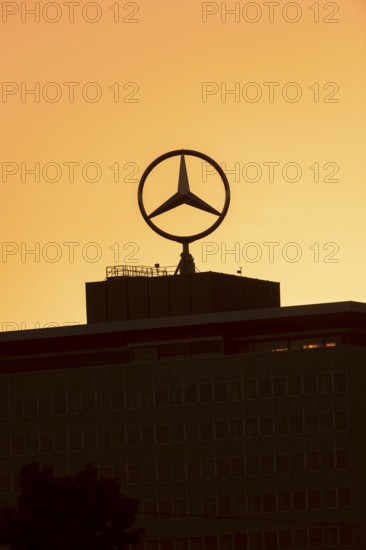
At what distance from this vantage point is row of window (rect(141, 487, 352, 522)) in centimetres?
16912

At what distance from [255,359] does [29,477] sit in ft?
165

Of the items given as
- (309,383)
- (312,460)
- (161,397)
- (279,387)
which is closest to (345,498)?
(312,460)

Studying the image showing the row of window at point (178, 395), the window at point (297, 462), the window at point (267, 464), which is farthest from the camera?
the window at point (267, 464)

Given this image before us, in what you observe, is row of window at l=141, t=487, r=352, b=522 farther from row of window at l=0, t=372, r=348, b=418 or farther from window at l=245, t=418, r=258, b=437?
row of window at l=0, t=372, r=348, b=418

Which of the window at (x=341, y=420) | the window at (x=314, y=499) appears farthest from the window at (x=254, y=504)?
the window at (x=341, y=420)

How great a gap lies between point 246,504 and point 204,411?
9.37m

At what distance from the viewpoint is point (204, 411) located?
6865 inches

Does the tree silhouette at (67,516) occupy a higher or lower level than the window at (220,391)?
lower

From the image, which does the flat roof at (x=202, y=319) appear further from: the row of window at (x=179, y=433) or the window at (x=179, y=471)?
the window at (x=179, y=471)

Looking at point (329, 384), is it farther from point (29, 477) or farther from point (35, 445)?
point (29, 477)

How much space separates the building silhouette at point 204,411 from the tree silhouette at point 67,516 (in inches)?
1804

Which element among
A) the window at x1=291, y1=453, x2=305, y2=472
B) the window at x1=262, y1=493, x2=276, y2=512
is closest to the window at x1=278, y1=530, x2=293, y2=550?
the window at x1=262, y1=493, x2=276, y2=512

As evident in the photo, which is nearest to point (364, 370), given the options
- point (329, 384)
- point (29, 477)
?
point (329, 384)

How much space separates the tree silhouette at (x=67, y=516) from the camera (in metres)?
123
